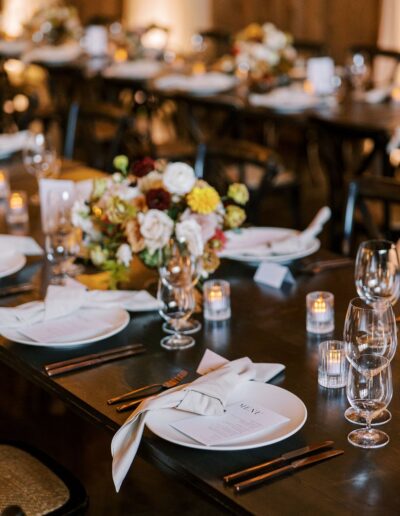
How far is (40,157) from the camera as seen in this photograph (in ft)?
12.5

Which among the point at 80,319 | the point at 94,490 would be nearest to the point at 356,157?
the point at 94,490

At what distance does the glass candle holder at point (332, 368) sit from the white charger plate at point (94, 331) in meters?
0.54

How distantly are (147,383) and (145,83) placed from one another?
4.73 metres

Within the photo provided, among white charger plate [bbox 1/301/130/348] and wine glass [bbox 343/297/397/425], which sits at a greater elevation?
wine glass [bbox 343/297/397/425]

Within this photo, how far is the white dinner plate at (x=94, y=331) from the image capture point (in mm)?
A: 2219

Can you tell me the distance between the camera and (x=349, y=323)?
181 centimetres

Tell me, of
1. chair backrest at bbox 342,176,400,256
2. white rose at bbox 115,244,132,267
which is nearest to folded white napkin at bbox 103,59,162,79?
chair backrest at bbox 342,176,400,256

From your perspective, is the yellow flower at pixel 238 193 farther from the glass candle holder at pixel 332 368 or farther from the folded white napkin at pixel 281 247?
the glass candle holder at pixel 332 368

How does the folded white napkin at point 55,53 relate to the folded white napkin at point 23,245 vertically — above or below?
above

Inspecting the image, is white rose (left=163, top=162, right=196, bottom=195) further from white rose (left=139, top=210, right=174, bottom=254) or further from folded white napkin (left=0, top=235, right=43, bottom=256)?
folded white napkin (left=0, top=235, right=43, bottom=256)

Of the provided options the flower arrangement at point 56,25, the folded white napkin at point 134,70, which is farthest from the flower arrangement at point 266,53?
the flower arrangement at point 56,25

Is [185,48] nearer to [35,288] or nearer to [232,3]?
[232,3]

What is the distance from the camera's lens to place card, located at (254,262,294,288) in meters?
2.63

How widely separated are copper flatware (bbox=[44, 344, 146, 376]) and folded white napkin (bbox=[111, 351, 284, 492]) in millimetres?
270
